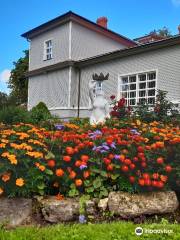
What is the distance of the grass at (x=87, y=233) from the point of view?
11.4 feet

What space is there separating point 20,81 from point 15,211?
112 ft

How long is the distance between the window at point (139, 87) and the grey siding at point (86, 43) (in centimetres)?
498

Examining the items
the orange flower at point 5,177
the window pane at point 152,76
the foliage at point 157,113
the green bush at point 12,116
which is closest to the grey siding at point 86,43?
the window pane at point 152,76

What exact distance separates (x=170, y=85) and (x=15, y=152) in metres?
12.8

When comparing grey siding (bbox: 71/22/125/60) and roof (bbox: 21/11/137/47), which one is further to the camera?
grey siding (bbox: 71/22/125/60)

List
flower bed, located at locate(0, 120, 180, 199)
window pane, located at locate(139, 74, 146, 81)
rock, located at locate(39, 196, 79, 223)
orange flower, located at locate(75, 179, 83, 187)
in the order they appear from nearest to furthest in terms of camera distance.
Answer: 1. rock, located at locate(39, 196, 79, 223)
2. flower bed, located at locate(0, 120, 180, 199)
3. orange flower, located at locate(75, 179, 83, 187)
4. window pane, located at locate(139, 74, 146, 81)

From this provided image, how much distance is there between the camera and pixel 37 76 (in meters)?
25.9

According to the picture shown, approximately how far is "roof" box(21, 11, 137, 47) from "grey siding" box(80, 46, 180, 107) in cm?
389

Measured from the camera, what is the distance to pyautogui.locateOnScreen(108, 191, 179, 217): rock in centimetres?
443

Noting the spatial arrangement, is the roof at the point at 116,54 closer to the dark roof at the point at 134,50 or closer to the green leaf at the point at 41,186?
the dark roof at the point at 134,50

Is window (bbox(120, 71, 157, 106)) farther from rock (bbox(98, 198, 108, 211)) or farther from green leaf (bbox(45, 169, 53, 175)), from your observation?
green leaf (bbox(45, 169, 53, 175))

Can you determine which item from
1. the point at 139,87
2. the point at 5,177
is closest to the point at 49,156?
the point at 5,177

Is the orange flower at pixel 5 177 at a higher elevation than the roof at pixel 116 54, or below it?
below

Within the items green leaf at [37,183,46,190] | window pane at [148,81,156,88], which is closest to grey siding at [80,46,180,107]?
window pane at [148,81,156,88]
